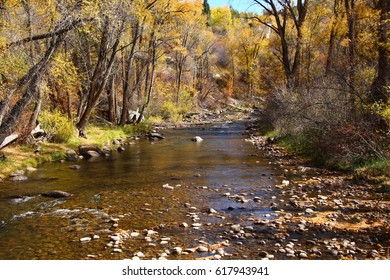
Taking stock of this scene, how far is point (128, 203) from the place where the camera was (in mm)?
10141

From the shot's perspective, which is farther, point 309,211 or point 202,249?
point 309,211

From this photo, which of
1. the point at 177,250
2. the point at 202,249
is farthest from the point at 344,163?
the point at 177,250

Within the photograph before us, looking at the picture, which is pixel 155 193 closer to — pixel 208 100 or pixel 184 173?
pixel 184 173

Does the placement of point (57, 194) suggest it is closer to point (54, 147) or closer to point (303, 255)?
point (303, 255)

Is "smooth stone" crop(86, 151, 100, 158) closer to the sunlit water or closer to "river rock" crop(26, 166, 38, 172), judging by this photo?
the sunlit water

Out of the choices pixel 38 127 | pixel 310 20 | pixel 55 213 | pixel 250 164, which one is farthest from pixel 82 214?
pixel 310 20

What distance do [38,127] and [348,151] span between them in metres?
13.7

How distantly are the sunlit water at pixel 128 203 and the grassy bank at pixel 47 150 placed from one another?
72 centimetres

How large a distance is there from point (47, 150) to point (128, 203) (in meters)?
8.38

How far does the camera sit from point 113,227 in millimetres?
8234

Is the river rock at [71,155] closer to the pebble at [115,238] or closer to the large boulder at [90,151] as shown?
the large boulder at [90,151]

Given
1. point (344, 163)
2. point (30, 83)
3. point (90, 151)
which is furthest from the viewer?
point (90, 151)

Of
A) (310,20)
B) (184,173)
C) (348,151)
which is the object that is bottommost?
(184,173)

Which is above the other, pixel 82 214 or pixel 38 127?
pixel 38 127
